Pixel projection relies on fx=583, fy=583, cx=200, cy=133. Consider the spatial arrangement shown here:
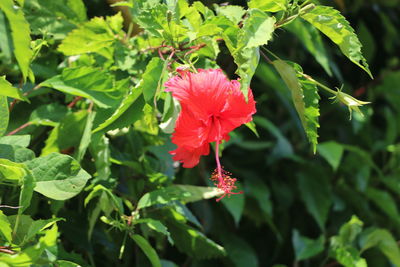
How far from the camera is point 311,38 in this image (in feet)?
4.16

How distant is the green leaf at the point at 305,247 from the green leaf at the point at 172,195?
0.43 m

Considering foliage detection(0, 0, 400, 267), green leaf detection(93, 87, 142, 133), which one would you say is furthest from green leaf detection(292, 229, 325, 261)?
green leaf detection(93, 87, 142, 133)

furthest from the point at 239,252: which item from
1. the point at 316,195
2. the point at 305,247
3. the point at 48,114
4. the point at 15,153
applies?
the point at 15,153

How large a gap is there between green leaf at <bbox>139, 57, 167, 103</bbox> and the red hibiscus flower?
0.5 inches

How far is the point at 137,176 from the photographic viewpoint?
1.04 m

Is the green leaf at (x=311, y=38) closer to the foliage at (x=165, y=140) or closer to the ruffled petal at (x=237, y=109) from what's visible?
the foliage at (x=165, y=140)

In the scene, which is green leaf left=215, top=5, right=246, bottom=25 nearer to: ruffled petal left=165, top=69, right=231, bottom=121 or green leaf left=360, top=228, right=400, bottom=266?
ruffled petal left=165, top=69, right=231, bottom=121

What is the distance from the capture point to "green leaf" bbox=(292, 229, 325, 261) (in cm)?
135

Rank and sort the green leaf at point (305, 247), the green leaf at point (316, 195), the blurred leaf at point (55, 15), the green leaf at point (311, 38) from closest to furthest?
1. the blurred leaf at point (55, 15)
2. the green leaf at point (311, 38)
3. the green leaf at point (305, 247)
4. the green leaf at point (316, 195)

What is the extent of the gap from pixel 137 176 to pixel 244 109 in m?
0.39

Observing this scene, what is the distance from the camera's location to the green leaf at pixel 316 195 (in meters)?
1.48

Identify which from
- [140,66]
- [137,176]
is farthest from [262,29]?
[137,176]

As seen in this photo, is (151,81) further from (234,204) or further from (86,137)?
(234,204)

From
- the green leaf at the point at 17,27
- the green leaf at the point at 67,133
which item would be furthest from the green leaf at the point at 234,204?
the green leaf at the point at 17,27
